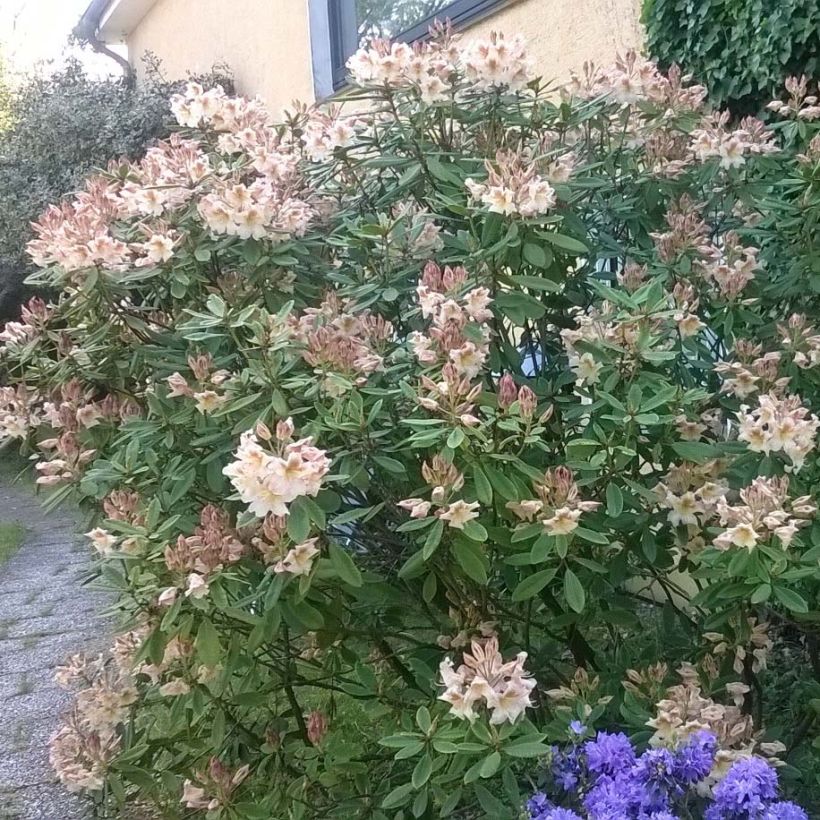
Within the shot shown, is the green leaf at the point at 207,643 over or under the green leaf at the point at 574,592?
over

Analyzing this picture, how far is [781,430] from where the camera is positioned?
72.7 inches

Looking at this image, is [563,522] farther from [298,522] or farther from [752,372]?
[752,372]

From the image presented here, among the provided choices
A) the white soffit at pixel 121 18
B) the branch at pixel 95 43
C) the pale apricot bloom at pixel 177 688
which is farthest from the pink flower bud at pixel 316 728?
the branch at pixel 95 43

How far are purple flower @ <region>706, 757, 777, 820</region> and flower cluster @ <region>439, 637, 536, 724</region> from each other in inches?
16.0

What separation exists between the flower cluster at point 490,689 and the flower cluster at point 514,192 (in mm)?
938

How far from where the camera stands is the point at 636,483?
2016mm

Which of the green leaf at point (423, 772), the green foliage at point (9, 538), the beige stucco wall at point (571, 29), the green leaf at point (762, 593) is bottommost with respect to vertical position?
the green foliage at point (9, 538)

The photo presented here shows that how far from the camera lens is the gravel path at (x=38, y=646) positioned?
315cm

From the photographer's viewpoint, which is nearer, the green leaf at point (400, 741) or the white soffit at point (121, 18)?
the green leaf at point (400, 741)

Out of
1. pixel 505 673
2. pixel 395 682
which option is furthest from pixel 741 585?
pixel 395 682

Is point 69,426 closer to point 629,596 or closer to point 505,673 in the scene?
point 505,673

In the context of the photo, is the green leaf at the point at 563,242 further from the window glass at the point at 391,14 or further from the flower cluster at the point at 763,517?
the window glass at the point at 391,14

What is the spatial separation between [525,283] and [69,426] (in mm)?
1179

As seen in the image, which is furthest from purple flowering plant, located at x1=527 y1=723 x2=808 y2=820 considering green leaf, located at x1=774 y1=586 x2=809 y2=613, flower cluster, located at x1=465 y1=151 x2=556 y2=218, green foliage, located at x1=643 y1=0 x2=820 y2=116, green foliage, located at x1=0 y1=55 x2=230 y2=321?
green foliage, located at x1=0 y1=55 x2=230 y2=321
